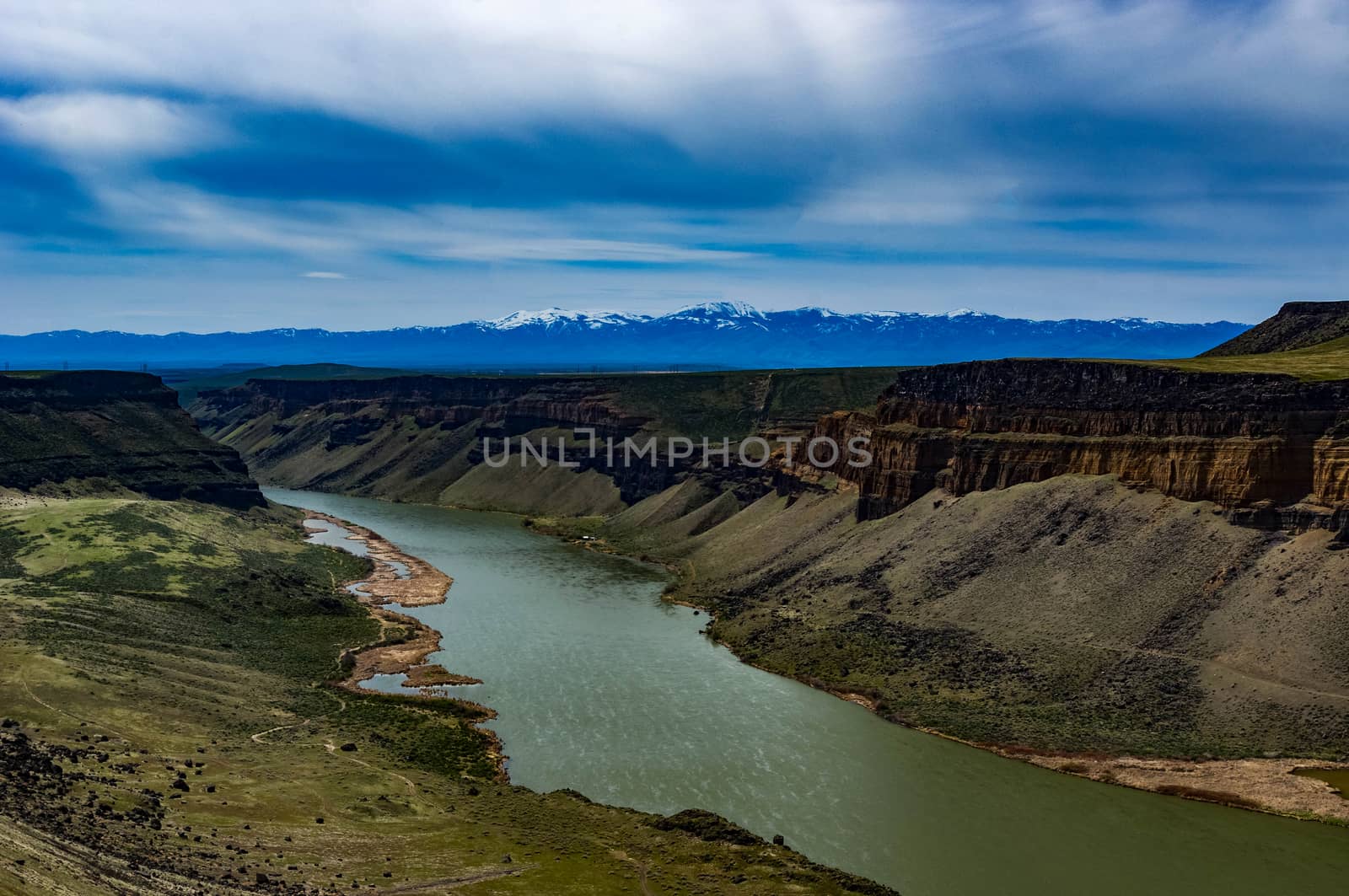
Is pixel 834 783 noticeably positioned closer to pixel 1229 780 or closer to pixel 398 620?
pixel 1229 780

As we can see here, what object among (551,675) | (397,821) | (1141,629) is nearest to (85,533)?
(551,675)

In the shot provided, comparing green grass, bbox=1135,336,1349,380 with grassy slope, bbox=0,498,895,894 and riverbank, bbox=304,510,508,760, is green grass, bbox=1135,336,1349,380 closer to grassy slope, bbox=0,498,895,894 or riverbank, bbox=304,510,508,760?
grassy slope, bbox=0,498,895,894

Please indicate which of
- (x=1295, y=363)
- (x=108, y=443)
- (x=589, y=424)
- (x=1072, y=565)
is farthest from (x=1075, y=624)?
(x=108, y=443)

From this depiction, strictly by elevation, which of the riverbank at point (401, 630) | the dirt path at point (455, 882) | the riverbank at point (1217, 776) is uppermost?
the riverbank at point (1217, 776)

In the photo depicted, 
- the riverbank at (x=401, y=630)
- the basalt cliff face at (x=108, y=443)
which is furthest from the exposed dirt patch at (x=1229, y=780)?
the basalt cliff face at (x=108, y=443)

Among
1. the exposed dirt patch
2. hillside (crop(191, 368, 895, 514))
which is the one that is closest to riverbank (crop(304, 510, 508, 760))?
the exposed dirt patch

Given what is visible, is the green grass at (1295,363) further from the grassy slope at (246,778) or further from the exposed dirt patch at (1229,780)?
the grassy slope at (246,778)
